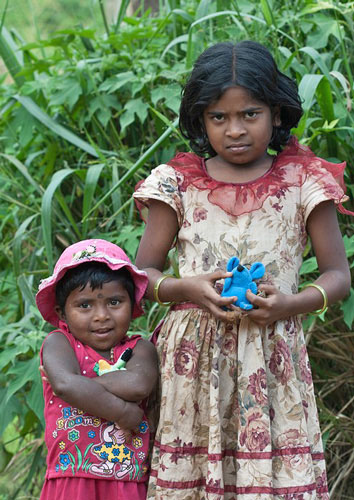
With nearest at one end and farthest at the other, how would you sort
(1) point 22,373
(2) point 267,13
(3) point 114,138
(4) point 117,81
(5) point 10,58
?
(1) point 22,373 → (2) point 267,13 → (4) point 117,81 → (3) point 114,138 → (5) point 10,58

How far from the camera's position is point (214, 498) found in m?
2.14

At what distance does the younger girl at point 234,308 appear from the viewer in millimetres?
2164

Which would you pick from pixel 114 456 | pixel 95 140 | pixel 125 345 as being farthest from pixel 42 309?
pixel 95 140

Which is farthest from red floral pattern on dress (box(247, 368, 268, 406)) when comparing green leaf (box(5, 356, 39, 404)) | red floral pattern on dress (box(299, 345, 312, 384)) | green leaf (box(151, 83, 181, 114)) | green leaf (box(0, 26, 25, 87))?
green leaf (box(0, 26, 25, 87))

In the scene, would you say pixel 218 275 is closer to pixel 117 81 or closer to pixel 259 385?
pixel 259 385

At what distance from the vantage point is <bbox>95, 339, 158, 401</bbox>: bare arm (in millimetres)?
2189

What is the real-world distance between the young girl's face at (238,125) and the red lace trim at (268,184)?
0.24ft

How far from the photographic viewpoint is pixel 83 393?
7.04ft

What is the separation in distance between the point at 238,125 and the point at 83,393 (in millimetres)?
772

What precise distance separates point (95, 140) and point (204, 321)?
63.9 inches

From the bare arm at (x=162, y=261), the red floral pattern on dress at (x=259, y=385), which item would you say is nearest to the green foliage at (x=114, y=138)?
the bare arm at (x=162, y=261)

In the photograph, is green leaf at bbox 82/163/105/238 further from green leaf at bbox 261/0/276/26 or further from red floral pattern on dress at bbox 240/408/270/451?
red floral pattern on dress at bbox 240/408/270/451

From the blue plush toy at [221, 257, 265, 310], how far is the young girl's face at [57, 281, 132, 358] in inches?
12.6

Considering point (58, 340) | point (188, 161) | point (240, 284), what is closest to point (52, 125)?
point (188, 161)
